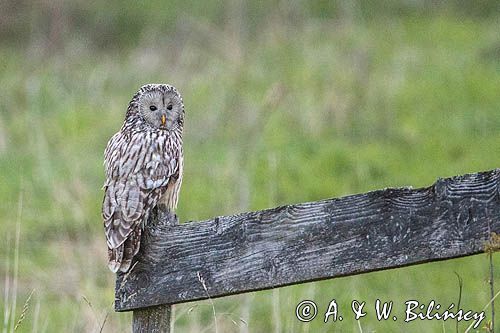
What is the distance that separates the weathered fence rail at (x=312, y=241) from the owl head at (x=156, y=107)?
129cm

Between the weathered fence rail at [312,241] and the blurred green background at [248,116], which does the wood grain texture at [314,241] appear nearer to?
the weathered fence rail at [312,241]

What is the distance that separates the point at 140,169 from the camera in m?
4.88

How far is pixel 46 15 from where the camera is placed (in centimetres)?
1650

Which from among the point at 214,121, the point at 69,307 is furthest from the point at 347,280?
the point at 214,121

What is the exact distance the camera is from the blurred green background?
805 centimetres

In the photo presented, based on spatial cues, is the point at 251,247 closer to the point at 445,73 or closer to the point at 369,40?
the point at 445,73

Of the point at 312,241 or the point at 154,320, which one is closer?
the point at 312,241

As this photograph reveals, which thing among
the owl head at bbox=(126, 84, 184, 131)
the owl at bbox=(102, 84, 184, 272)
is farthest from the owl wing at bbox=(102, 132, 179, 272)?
the owl head at bbox=(126, 84, 184, 131)

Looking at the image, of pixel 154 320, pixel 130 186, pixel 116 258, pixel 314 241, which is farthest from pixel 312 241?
pixel 130 186

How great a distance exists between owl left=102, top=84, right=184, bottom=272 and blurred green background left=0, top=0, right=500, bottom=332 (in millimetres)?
978

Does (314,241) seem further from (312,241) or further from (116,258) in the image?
(116,258)

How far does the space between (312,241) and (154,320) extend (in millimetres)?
672

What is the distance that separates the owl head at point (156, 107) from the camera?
5332mm

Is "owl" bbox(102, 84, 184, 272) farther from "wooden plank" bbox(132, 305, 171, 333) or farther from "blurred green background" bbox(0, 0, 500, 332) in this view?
"blurred green background" bbox(0, 0, 500, 332)
